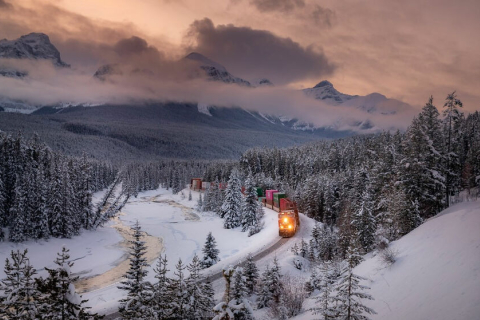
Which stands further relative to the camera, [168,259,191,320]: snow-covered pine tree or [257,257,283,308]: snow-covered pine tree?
[257,257,283,308]: snow-covered pine tree

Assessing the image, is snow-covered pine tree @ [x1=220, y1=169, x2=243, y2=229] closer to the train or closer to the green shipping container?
the train

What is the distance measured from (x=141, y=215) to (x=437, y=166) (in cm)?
6825

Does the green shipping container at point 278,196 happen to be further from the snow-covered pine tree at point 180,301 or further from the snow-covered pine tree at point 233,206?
the snow-covered pine tree at point 180,301

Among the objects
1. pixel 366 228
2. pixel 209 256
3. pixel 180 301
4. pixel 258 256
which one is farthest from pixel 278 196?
pixel 180 301

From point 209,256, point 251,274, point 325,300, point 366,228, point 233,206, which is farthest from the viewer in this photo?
point 233,206

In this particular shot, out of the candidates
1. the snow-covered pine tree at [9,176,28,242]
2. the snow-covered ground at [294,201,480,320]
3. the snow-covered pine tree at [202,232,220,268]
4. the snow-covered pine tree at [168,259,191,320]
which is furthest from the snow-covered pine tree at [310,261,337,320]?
the snow-covered pine tree at [9,176,28,242]

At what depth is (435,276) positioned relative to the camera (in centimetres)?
1209

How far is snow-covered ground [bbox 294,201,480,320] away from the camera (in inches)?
388

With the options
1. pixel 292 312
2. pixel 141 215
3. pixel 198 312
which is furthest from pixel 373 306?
pixel 141 215

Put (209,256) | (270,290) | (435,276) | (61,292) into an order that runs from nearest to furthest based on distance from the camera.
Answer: (61,292) → (435,276) → (270,290) → (209,256)

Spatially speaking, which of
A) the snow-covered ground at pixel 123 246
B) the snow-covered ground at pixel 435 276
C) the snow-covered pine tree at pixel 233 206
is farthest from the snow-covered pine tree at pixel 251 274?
the snow-covered pine tree at pixel 233 206

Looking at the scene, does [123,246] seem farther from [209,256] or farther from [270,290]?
[270,290]

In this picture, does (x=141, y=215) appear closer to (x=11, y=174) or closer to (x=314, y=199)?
(x=11, y=174)

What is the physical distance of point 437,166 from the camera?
102 feet
